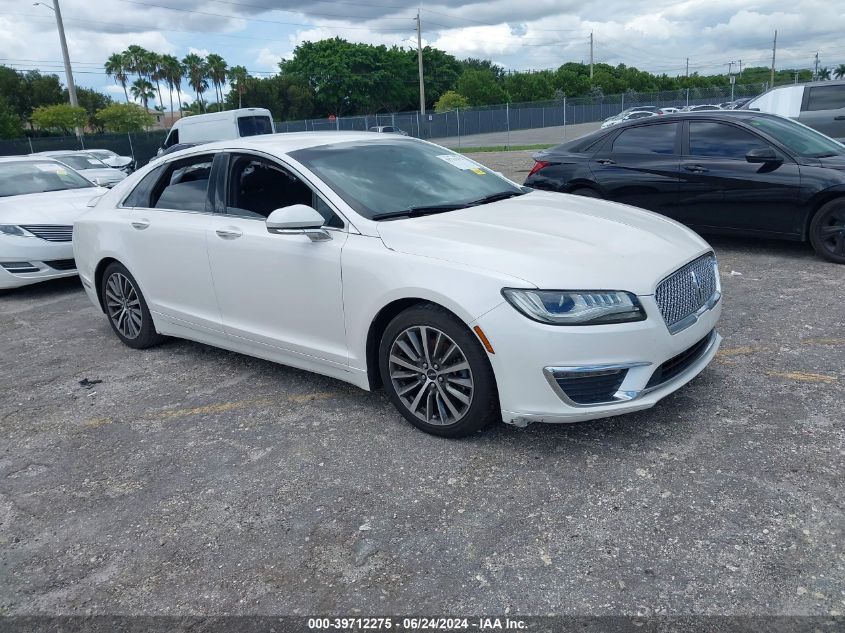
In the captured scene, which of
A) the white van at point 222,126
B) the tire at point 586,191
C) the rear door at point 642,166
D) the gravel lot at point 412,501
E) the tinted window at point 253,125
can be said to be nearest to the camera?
the gravel lot at point 412,501

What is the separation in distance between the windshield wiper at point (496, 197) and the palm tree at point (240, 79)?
7425 centimetres

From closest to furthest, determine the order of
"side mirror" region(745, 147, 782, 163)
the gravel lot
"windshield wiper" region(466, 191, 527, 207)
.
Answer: the gravel lot < "windshield wiper" region(466, 191, 527, 207) < "side mirror" region(745, 147, 782, 163)

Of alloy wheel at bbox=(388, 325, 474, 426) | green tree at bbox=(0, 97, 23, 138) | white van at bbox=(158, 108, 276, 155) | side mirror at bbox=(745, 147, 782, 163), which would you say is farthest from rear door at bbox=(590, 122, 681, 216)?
green tree at bbox=(0, 97, 23, 138)

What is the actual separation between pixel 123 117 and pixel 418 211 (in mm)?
48092

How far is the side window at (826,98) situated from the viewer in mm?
11672

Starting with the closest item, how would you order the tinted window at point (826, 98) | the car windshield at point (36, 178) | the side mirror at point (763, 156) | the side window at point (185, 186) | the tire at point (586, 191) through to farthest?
the side window at point (185, 186), the side mirror at point (763, 156), the tire at point (586, 191), the car windshield at point (36, 178), the tinted window at point (826, 98)

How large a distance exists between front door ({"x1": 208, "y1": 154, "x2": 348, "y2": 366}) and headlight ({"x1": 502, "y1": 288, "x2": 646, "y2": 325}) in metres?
1.12

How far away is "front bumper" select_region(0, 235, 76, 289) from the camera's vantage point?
25.5 feet

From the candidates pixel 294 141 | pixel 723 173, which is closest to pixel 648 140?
pixel 723 173

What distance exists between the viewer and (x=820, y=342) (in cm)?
486

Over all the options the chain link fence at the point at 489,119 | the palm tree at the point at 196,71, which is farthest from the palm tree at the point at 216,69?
the chain link fence at the point at 489,119

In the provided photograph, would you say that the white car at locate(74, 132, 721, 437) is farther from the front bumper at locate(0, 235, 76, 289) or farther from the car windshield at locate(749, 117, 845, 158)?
the car windshield at locate(749, 117, 845, 158)

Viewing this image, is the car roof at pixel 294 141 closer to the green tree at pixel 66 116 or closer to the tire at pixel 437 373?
the tire at pixel 437 373

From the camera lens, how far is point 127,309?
220 inches
